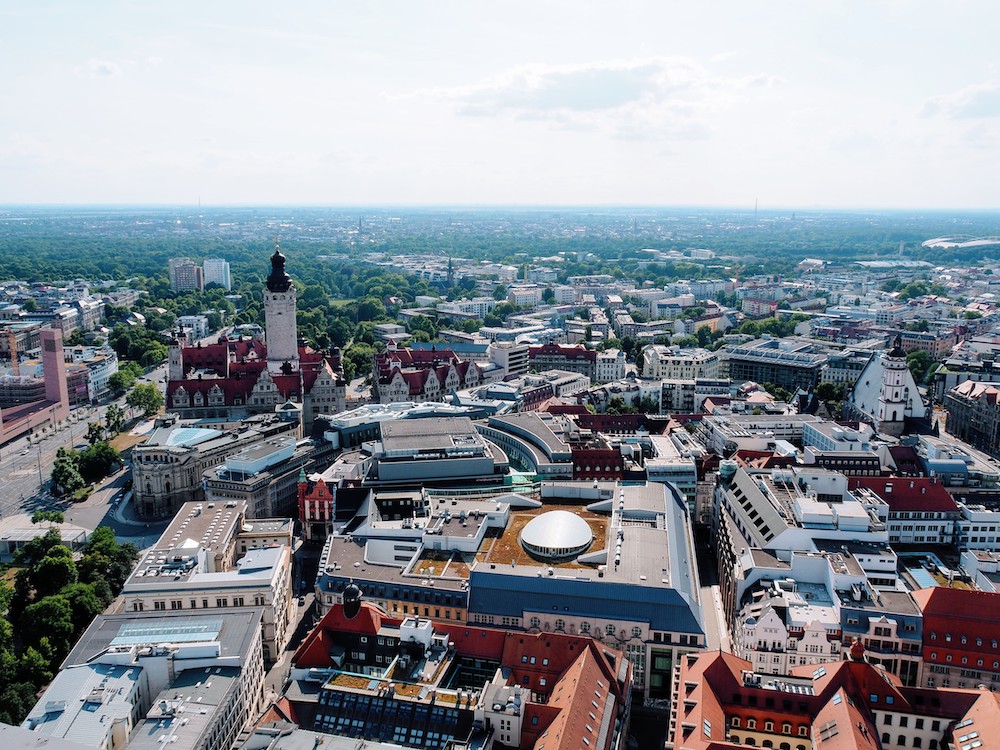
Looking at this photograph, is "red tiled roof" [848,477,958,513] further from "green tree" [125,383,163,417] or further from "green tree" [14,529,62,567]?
"green tree" [125,383,163,417]

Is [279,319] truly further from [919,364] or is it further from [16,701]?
[919,364]

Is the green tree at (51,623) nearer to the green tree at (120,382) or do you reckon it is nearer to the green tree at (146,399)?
the green tree at (146,399)

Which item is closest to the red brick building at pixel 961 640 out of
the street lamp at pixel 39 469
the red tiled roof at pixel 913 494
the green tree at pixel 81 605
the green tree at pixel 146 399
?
the red tiled roof at pixel 913 494

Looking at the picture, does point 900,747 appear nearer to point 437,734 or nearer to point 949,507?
point 437,734

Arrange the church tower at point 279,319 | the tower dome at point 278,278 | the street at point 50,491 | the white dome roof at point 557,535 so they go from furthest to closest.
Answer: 1. the church tower at point 279,319
2. the tower dome at point 278,278
3. the street at point 50,491
4. the white dome roof at point 557,535

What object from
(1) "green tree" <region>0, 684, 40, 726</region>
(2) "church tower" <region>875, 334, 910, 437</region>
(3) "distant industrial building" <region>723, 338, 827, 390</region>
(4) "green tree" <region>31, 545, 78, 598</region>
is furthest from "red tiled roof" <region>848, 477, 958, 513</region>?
(3) "distant industrial building" <region>723, 338, 827, 390</region>

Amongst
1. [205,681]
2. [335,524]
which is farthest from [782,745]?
[335,524]
